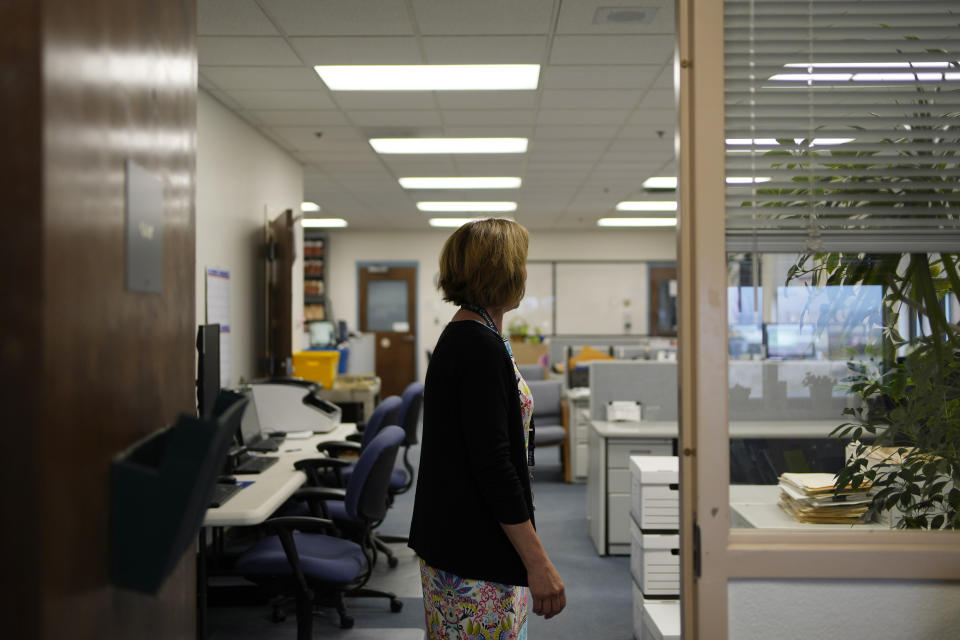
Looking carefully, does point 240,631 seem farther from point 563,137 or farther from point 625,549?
point 563,137

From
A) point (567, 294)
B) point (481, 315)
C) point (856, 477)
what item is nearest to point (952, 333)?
point (856, 477)

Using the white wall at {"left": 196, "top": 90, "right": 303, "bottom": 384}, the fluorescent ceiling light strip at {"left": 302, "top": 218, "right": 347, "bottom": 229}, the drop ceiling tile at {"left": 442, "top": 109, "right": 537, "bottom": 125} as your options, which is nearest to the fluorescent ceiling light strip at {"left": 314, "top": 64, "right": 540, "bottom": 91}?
the drop ceiling tile at {"left": 442, "top": 109, "right": 537, "bottom": 125}

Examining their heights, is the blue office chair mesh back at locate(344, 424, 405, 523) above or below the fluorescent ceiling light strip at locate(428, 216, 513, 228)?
below

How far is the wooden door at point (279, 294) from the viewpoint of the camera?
528 cm

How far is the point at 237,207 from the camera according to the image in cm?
496

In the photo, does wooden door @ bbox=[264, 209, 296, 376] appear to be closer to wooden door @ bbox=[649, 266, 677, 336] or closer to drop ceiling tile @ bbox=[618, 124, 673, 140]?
drop ceiling tile @ bbox=[618, 124, 673, 140]

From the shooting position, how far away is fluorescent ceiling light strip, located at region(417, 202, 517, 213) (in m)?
8.79

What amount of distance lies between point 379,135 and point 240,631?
11.3 feet

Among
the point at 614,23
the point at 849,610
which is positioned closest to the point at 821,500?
the point at 849,610

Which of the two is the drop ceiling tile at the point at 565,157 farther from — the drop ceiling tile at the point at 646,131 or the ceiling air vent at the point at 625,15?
the ceiling air vent at the point at 625,15

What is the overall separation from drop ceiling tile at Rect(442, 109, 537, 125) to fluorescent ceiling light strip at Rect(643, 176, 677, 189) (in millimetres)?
2337

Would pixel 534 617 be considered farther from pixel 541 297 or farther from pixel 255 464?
pixel 541 297

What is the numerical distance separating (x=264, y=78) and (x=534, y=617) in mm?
3161

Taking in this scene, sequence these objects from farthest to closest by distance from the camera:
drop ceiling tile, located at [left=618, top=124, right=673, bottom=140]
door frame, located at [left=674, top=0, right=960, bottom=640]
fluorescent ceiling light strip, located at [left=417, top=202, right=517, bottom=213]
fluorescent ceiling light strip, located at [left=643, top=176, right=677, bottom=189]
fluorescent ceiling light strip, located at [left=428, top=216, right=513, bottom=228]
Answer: fluorescent ceiling light strip, located at [left=428, top=216, right=513, bottom=228]
fluorescent ceiling light strip, located at [left=417, top=202, right=517, bottom=213]
fluorescent ceiling light strip, located at [left=643, top=176, right=677, bottom=189]
drop ceiling tile, located at [left=618, top=124, right=673, bottom=140]
door frame, located at [left=674, top=0, right=960, bottom=640]
